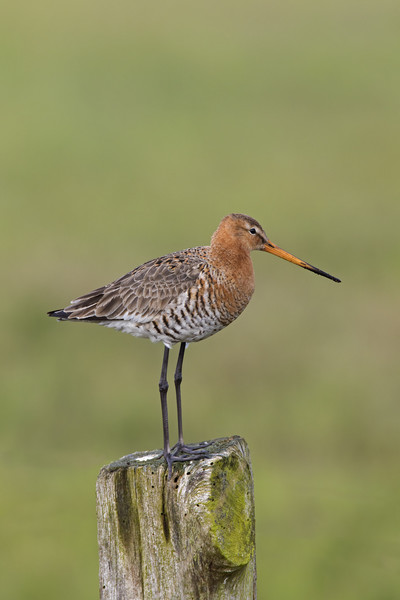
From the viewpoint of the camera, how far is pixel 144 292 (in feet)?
22.3

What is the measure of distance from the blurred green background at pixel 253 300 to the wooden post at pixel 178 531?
14.6ft

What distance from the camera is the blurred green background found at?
35.0 ft

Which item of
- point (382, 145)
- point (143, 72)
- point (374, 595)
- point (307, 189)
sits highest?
point (143, 72)

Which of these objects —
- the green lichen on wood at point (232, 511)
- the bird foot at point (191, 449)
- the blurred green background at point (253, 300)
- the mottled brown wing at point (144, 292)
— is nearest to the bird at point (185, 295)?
the mottled brown wing at point (144, 292)

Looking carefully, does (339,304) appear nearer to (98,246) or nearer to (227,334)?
(227,334)

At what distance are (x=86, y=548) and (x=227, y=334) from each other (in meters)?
4.74

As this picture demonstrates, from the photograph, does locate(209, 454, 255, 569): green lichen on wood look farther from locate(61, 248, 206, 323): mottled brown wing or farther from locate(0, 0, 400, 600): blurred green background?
locate(0, 0, 400, 600): blurred green background

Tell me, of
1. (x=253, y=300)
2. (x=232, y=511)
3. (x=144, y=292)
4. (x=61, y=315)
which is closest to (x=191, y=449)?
(x=232, y=511)

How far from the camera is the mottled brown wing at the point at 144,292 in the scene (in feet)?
21.9

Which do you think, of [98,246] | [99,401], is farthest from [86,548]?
[98,246]

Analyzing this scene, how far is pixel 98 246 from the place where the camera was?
17047mm

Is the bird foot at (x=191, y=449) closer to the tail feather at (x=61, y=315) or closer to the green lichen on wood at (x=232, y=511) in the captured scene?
the green lichen on wood at (x=232, y=511)

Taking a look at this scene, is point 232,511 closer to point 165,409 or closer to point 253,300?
point 165,409

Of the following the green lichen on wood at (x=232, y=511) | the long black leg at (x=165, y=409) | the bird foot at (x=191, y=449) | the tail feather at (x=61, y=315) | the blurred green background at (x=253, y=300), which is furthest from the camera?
the blurred green background at (x=253, y=300)
